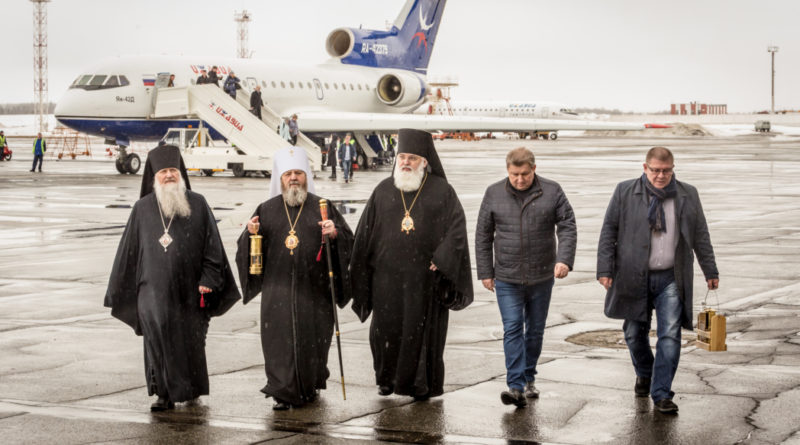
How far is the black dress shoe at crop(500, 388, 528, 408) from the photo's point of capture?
718 cm

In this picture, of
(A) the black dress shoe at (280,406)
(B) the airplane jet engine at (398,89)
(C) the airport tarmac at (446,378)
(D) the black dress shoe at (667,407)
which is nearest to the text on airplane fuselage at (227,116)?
(B) the airplane jet engine at (398,89)

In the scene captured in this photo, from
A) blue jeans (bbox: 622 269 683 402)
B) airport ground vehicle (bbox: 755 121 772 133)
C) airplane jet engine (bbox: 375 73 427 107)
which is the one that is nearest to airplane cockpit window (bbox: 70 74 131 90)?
airplane jet engine (bbox: 375 73 427 107)

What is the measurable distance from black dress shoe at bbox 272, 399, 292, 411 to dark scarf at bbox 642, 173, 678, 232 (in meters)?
2.72

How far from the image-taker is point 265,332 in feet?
24.6

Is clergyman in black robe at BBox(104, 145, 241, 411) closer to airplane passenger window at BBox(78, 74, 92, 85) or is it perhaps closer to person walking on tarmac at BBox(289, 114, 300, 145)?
airplane passenger window at BBox(78, 74, 92, 85)

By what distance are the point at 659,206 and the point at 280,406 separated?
2.86 m

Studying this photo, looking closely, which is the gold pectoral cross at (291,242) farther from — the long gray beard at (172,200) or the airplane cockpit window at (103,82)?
the airplane cockpit window at (103,82)

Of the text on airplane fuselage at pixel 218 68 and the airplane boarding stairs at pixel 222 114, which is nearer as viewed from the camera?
the airplane boarding stairs at pixel 222 114

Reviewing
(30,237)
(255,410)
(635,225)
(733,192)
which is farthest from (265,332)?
(733,192)

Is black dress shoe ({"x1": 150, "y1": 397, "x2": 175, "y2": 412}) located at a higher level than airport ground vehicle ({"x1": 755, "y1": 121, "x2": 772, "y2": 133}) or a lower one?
lower

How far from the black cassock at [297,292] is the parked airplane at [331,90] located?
26.7 m

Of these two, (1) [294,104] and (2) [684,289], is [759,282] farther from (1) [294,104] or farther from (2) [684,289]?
(1) [294,104]

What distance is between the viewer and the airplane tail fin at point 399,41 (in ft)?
151

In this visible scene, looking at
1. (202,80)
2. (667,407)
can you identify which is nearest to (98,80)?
(202,80)
